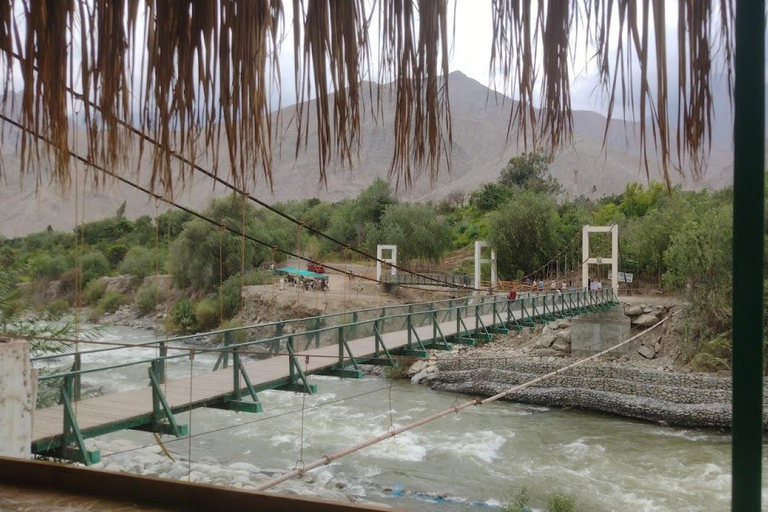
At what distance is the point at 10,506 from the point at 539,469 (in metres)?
8.14

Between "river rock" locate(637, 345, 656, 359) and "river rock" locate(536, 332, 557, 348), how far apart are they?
2.18 metres

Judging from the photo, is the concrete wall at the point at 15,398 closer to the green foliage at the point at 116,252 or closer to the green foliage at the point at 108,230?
the green foliage at the point at 116,252

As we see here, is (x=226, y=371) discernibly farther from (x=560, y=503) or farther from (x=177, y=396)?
(x=560, y=503)

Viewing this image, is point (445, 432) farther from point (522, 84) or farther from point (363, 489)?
point (522, 84)

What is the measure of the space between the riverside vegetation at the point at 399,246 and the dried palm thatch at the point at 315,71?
6858mm

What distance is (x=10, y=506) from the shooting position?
3.51 feet

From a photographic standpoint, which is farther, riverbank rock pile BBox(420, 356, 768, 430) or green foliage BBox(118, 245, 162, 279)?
green foliage BBox(118, 245, 162, 279)

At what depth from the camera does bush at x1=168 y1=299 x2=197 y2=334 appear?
50.6ft

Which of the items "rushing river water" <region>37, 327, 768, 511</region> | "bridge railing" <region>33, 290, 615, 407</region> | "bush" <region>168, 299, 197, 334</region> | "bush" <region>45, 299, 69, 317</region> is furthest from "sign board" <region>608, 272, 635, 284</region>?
"bush" <region>45, 299, 69, 317</region>

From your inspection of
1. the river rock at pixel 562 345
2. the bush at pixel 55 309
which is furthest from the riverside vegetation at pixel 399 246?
the river rock at pixel 562 345

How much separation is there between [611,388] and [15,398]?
1184 cm

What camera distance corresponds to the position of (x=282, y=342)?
5.71 m

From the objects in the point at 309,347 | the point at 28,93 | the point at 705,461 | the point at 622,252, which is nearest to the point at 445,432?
the point at 705,461

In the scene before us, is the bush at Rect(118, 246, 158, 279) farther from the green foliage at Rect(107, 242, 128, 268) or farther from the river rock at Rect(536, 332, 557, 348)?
the river rock at Rect(536, 332, 557, 348)
